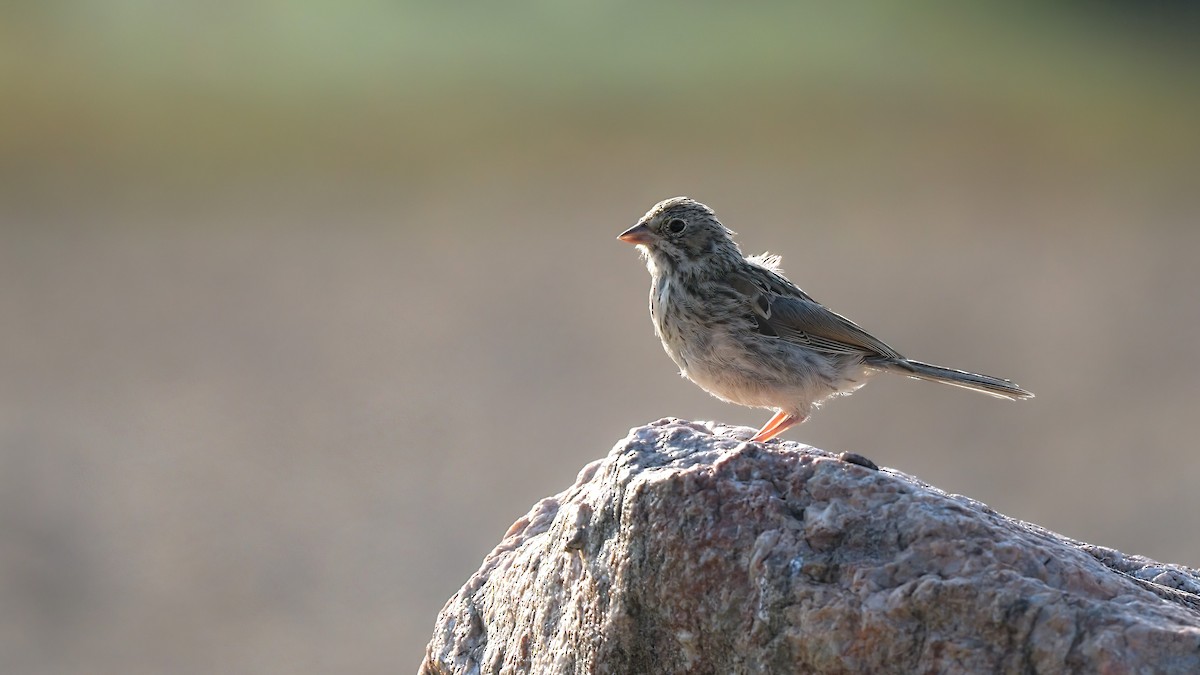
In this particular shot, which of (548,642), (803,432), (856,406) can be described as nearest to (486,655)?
(548,642)

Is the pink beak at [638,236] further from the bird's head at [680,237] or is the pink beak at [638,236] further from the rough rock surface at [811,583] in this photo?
the rough rock surface at [811,583]

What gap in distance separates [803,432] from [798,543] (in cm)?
814

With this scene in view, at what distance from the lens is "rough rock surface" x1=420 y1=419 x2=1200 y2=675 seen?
8.05 ft

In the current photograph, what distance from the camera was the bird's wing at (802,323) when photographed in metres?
4.78

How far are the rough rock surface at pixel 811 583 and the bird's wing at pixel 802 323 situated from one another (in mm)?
1614

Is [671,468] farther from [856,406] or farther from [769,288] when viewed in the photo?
[856,406]

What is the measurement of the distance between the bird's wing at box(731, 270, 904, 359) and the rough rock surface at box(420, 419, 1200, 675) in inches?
63.5

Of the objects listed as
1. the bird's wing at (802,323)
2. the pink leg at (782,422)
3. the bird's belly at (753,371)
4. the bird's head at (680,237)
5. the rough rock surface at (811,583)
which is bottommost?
the rough rock surface at (811,583)

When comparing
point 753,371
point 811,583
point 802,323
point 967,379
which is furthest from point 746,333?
point 811,583

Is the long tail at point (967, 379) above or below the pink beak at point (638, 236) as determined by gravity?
below

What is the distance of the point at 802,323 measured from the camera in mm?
4852

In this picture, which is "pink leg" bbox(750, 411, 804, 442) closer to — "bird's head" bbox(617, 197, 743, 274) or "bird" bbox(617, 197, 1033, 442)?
"bird" bbox(617, 197, 1033, 442)

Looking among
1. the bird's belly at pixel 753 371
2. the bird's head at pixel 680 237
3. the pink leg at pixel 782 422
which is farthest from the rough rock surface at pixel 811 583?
the bird's head at pixel 680 237

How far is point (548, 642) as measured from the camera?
3168 mm
